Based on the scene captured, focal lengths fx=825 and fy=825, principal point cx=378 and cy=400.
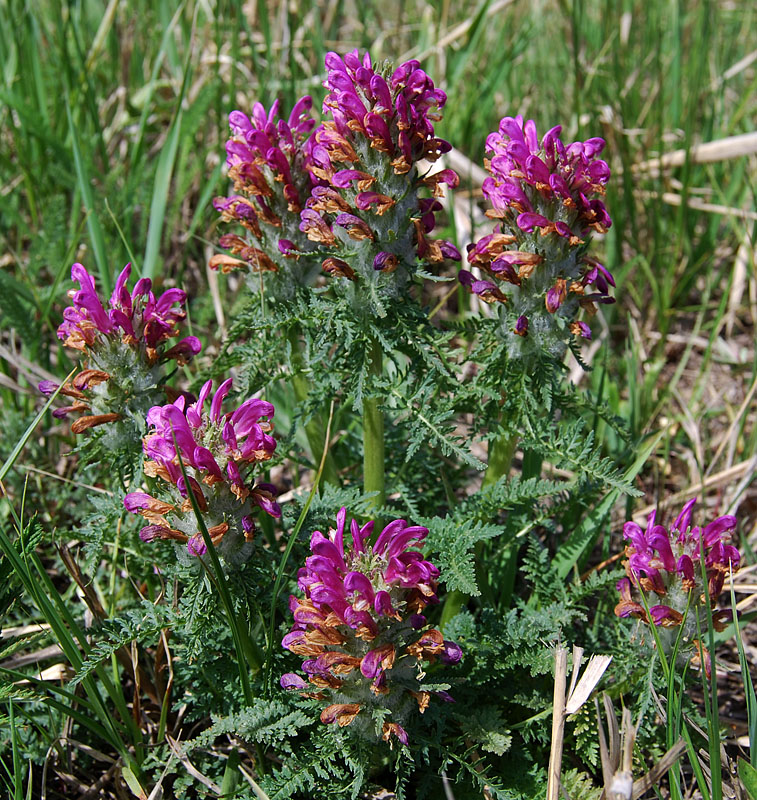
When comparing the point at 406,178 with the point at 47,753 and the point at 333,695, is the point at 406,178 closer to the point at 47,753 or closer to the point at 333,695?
the point at 333,695

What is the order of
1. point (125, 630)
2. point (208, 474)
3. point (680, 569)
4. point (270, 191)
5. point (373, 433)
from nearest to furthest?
point (208, 474), point (125, 630), point (680, 569), point (270, 191), point (373, 433)

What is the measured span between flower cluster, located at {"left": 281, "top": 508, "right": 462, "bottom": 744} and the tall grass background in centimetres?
143

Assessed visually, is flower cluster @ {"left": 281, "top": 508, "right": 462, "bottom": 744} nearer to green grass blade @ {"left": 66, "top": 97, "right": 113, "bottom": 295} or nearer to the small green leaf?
the small green leaf

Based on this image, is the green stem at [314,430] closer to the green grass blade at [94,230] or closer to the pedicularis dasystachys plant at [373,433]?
the pedicularis dasystachys plant at [373,433]

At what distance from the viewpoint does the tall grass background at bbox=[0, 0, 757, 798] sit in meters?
4.09

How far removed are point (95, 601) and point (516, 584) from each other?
1821 mm

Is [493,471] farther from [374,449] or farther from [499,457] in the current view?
[374,449]

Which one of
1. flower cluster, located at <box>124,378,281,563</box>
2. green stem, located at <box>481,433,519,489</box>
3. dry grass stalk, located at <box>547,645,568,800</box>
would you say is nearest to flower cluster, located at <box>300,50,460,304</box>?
flower cluster, located at <box>124,378,281,563</box>

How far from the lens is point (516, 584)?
3752 mm

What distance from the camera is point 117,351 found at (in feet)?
8.91

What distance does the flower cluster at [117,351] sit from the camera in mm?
2658

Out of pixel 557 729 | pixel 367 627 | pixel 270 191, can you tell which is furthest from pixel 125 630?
pixel 270 191

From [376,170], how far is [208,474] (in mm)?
1113

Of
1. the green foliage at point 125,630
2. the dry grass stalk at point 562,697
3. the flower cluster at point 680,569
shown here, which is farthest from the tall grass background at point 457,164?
the dry grass stalk at point 562,697
